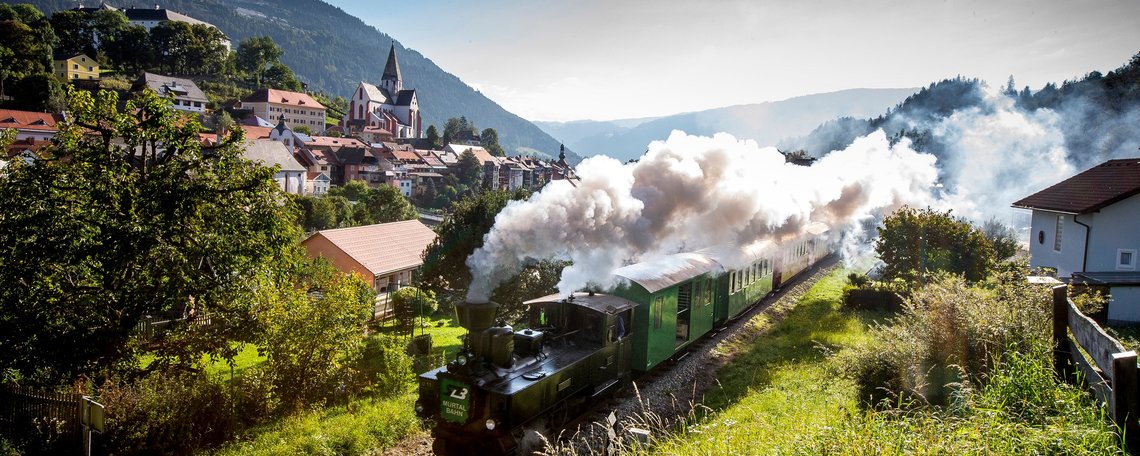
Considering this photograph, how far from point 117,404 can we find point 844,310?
66.7 feet

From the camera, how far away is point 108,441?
412 inches

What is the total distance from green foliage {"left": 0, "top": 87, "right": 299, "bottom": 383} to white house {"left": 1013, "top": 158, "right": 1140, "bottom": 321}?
21.6 m

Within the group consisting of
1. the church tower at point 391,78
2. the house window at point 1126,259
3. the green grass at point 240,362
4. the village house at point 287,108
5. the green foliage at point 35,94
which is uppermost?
the church tower at point 391,78

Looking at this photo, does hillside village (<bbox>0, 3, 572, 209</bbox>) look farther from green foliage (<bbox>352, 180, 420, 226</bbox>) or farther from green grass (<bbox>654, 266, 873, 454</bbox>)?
green grass (<bbox>654, 266, 873, 454</bbox>)

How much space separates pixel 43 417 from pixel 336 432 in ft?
17.4

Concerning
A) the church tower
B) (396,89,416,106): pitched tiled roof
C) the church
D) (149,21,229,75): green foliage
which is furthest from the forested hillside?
the church tower

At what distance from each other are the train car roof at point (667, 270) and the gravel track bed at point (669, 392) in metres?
2.21

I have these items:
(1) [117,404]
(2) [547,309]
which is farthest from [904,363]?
(1) [117,404]

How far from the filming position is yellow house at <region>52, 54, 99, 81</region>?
88.6 metres

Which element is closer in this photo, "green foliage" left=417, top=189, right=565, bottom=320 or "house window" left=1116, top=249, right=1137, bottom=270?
"house window" left=1116, top=249, right=1137, bottom=270

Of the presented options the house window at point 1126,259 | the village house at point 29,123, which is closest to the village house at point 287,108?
the village house at point 29,123

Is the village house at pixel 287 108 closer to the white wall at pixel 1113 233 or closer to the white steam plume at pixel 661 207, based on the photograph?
the white steam plume at pixel 661 207

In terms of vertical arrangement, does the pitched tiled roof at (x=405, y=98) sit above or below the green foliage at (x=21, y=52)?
above

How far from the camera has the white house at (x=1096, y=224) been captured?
1942 cm
